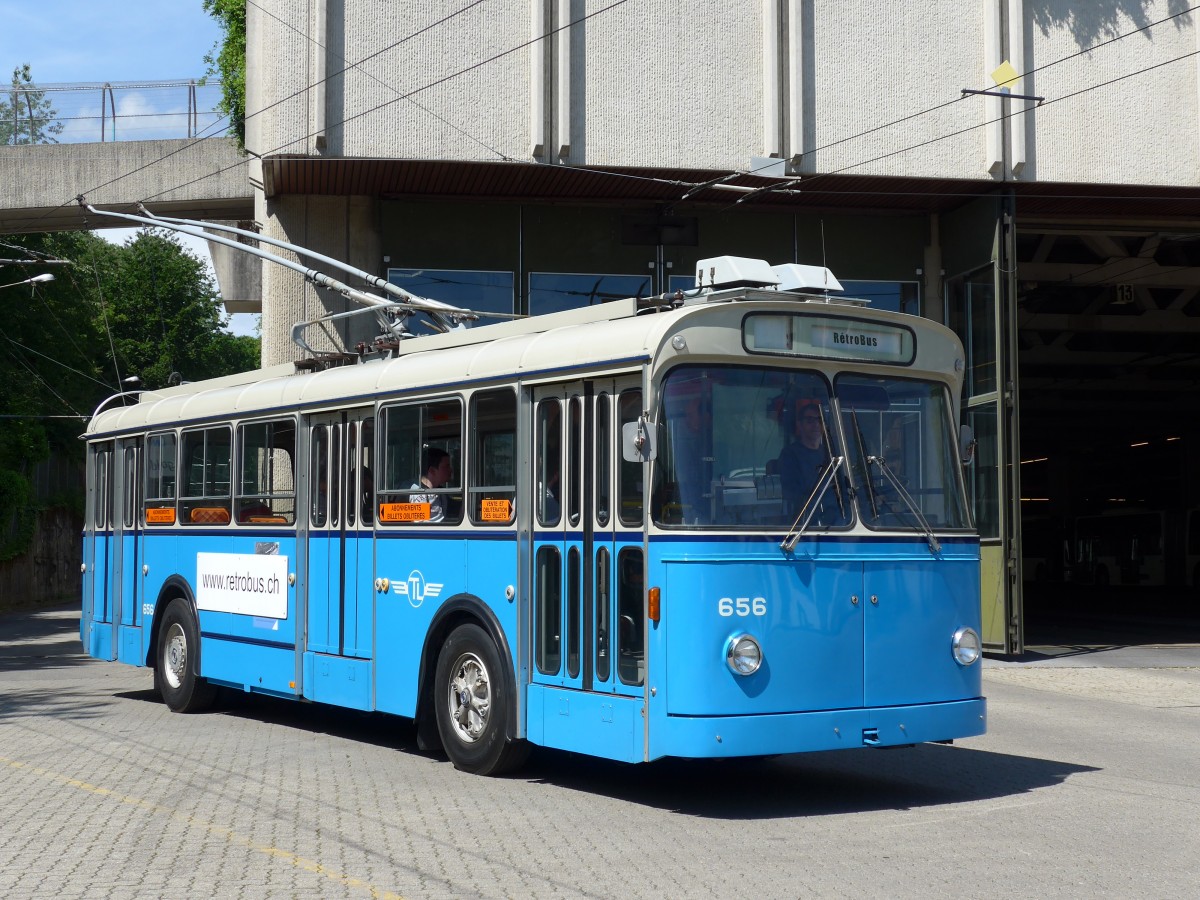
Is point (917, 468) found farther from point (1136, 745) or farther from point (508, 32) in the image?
point (508, 32)

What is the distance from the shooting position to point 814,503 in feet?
29.2

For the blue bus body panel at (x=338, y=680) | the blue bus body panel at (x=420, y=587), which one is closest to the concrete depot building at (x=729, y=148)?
the blue bus body panel at (x=338, y=680)

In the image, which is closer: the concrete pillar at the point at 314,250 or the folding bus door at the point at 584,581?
the folding bus door at the point at 584,581

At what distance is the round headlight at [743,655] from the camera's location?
844 cm

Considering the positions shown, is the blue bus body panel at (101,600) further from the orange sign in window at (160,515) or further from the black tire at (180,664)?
the black tire at (180,664)

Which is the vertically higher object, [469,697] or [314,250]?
[314,250]

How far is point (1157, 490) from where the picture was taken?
45.6 meters

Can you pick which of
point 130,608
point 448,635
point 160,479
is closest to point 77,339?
point 130,608

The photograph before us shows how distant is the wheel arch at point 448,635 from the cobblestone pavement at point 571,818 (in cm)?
41

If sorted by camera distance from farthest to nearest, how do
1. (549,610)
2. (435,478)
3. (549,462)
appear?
(435,478) < (549,462) < (549,610)

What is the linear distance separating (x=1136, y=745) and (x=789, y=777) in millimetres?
3871

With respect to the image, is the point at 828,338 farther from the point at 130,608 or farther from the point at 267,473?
the point at 130,608

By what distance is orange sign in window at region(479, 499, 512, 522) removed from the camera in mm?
9891

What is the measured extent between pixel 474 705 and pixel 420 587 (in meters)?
1.03
